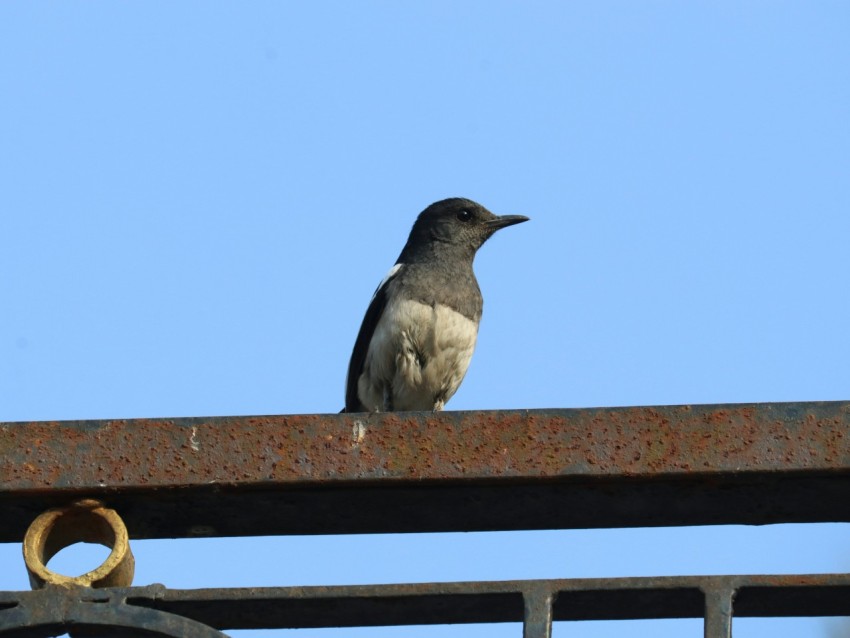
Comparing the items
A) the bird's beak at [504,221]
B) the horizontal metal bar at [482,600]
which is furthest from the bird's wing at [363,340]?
the horizontal metal bar at [482,600]

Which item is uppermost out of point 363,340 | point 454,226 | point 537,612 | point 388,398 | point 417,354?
point 454,226

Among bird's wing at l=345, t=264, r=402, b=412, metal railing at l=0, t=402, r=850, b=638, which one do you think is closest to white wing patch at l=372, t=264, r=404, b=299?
bird's wing at l=345, t=264, r=402, b=412

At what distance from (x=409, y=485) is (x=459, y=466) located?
0.33 ft

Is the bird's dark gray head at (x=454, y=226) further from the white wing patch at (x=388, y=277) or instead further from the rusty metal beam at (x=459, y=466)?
the rusty metal beam at (x=459, y=466)

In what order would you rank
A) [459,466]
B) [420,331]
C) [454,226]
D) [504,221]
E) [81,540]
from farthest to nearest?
[504,221], [454,226], [420,331], [81,540], [459,466]

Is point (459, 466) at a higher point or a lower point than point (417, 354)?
lower

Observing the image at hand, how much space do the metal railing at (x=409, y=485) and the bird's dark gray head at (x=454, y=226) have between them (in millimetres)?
5650

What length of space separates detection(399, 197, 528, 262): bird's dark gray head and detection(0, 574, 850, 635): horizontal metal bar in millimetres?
5833

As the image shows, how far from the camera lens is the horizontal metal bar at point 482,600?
2.77m

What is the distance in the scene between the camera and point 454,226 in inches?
350

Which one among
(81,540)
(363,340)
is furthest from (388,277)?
(81,540)

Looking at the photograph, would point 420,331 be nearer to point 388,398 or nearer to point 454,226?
point 388,398

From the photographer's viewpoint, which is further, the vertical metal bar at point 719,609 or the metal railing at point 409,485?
the metal railing at point 409,485

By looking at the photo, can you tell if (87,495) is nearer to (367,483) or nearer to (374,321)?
(367,483)
